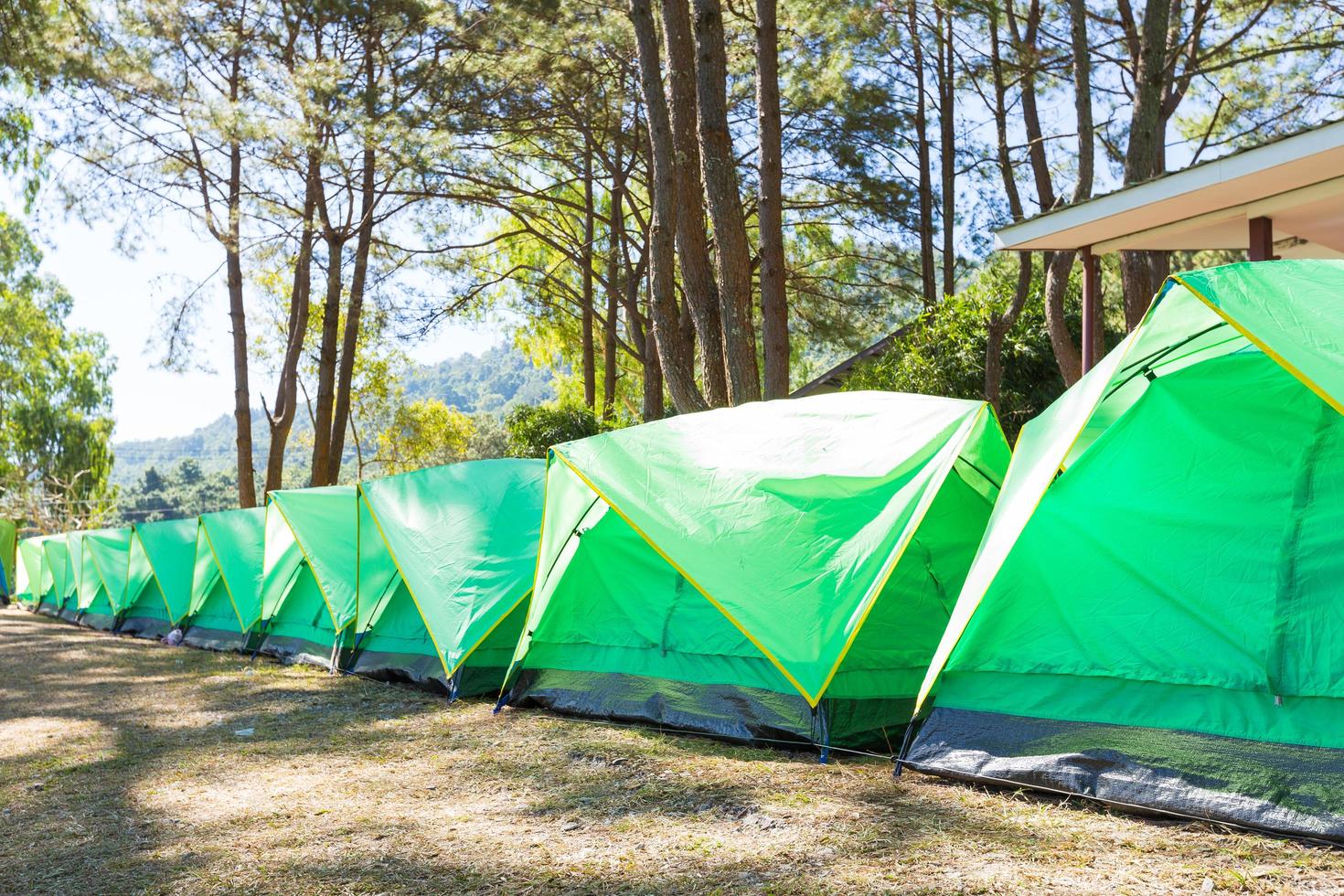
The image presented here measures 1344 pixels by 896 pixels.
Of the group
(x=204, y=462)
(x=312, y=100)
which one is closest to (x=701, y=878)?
(x=312, y=100)

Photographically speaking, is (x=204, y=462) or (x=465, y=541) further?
(x=204, y=462)

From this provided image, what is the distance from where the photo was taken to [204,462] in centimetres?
11025

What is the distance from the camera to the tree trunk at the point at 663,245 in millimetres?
8945

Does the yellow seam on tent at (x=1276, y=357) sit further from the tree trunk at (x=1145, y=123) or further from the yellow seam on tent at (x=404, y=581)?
the tree trunk at (x=1145, y=123)

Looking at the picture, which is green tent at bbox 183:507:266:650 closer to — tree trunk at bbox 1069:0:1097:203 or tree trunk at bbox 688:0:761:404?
tree trunk at bbox 688:0:761:404

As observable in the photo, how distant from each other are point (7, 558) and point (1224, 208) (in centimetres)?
2502

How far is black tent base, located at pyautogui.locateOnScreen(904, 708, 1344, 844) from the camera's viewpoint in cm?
305

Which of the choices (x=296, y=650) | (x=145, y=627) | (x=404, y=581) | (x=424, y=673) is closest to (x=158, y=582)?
(x=145, y=627)

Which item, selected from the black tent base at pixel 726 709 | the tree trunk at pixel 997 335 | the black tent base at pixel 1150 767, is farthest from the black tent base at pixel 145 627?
the black tent base at pixel 1150 767

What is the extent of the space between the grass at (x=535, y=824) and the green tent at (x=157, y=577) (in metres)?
6.19

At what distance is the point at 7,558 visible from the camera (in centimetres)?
2381

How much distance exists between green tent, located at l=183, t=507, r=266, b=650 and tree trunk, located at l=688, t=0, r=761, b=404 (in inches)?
180

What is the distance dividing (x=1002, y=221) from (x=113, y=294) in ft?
49.3

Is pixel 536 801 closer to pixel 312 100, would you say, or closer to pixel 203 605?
pixel 203 605
